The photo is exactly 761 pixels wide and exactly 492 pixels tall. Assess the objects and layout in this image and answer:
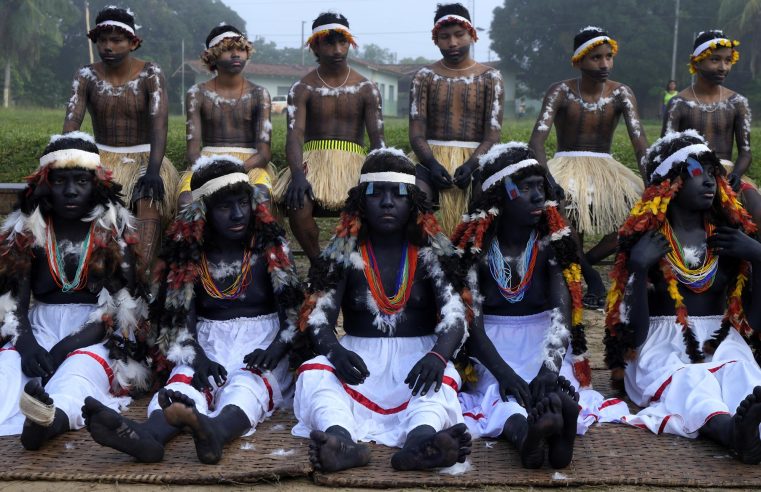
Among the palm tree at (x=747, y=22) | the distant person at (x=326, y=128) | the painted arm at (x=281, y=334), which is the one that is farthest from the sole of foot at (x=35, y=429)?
the palm tree at (x=747, y=22)

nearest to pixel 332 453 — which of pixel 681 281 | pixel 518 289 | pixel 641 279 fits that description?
pixel 518 289

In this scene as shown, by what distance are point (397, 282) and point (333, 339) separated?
454mm

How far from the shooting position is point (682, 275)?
13.8ft

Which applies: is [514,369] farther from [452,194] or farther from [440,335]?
[452,194]

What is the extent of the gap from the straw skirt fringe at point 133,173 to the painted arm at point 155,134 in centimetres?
18

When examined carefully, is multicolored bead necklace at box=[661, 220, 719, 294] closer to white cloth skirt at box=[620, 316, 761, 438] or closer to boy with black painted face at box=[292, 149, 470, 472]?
white cloth skirt at box=[620, 316, 761, 438]

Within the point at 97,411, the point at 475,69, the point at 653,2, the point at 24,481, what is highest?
the point at 653,2

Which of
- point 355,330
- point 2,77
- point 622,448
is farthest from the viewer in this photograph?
point 2,77

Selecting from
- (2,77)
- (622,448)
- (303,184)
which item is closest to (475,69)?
(303,184)

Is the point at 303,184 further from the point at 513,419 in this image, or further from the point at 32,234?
the point at 513,419

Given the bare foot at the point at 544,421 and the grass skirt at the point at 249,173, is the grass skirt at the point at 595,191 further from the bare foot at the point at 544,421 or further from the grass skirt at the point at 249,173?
the bare foot at the point at 544,421

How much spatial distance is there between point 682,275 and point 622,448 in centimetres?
104

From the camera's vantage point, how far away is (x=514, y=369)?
4.14 meters

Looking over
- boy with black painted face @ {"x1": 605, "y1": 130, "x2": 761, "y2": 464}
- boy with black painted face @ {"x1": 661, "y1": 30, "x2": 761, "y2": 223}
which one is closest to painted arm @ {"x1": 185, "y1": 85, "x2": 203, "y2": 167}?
boy with black painted face @ {"x1": 605, "y1": 130, "x2": 761, "y2": 464}
